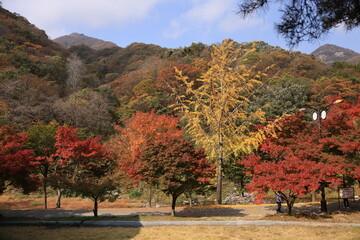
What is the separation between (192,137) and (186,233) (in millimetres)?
16018

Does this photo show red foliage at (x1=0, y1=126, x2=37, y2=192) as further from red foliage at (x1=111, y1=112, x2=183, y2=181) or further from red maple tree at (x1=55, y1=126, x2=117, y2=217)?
red foliage at (x1=111, y1=112, x2=183, y2=181)

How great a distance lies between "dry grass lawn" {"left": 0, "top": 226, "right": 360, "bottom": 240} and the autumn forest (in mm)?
1678

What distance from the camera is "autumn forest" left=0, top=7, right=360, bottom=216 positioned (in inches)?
471

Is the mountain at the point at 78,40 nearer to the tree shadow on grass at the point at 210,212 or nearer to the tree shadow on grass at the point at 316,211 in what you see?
the tree shadow on grass at the point at 210,212

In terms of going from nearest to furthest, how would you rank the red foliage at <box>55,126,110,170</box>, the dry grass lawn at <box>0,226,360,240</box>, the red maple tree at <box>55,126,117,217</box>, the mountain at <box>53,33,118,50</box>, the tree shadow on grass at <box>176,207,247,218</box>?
the dry grass lawn at <box>0,226,360,240</box> < the red maple tree at <box>55,126,117,217</box> < the tree shadow on grass at <box>176,207,247,218</box> < the red foliage at <box>55,126,110,170</box> < the mountain at <box>53,33,118,50</box>

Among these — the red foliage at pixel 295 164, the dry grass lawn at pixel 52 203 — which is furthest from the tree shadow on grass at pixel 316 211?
the dry grass lawn at pixel 52 203

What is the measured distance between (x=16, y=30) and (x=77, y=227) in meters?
52.0

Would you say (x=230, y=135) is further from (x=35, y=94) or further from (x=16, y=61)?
(x=16, y=61)

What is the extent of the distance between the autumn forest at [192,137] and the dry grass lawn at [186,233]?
168cm

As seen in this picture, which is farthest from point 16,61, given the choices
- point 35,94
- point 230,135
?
point 230,135

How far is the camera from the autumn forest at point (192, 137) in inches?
471

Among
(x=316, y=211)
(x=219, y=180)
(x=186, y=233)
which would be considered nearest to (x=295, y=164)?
(x=316, y=211)

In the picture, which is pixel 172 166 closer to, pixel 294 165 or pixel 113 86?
pixel 294 165

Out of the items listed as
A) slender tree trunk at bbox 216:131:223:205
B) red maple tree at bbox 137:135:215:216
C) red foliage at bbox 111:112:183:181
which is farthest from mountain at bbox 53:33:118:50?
red maple tree at bbox 137:135:215:216
